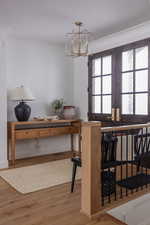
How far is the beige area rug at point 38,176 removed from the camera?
9.98 ft

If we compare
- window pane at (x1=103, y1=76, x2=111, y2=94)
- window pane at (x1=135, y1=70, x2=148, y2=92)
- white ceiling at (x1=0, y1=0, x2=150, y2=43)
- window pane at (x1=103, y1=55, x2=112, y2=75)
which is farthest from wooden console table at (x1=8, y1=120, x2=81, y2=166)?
white ceiling at (x1=0, y1=0, x2=150, y2=43)

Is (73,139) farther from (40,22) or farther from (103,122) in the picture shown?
(40,22)

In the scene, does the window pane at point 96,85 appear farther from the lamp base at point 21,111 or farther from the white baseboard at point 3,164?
the white baseboard at point 3,164

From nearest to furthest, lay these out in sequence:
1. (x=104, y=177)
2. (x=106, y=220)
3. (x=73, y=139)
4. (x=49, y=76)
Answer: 1. (x=106, y=220)
2. (x=104, y=177)
3. (x=49, y=76)
4. (x=73, y=139)

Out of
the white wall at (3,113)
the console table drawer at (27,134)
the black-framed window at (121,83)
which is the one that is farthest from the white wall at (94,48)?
the white wall at (3,113)

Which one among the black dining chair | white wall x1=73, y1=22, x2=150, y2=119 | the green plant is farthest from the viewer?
the green plant

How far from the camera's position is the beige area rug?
9.98ft

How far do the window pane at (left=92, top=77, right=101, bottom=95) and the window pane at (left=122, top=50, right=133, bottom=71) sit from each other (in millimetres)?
743

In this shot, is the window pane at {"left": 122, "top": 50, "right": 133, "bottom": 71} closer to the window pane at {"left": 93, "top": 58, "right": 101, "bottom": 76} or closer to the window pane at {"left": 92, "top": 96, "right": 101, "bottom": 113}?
the window pane at {"left": 93, "top": 58, "right": 101, "bottom": 76}

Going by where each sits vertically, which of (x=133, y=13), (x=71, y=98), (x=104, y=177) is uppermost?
(x=133, y=13)

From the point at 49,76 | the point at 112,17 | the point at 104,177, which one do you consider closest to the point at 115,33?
the point at 112,17

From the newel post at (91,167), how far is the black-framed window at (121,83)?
196 centimetres

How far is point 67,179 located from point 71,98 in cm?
256

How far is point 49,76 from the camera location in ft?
16.5
